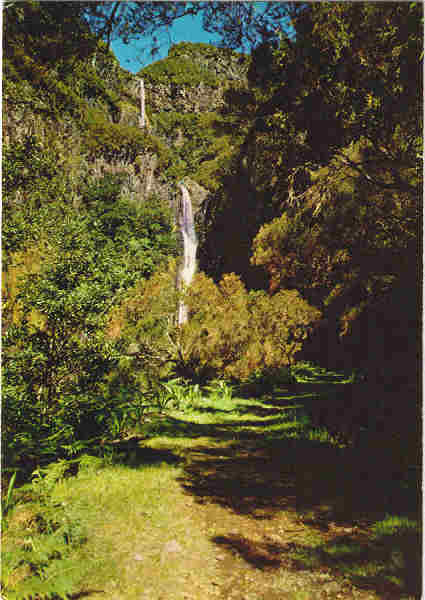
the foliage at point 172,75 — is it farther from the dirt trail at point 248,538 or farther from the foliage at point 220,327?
the dirt trail at point 248,538

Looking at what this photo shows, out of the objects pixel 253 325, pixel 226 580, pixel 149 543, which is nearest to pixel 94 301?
pixel 149 543

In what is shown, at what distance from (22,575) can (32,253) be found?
15.6 ft

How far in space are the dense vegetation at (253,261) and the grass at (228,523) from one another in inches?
5.4

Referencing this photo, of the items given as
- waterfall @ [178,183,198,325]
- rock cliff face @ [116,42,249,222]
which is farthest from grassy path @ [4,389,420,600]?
rock cliff face @ [116,42,249,222]

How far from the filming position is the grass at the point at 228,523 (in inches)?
108

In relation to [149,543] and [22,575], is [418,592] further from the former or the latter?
[22,575]

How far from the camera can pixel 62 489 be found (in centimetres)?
437

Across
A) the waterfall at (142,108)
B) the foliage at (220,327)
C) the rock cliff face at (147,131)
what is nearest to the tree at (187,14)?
the foliage at (220,327)

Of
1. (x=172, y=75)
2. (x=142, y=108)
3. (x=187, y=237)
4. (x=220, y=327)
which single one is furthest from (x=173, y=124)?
(x=220, y=327)

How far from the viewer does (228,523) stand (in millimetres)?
3699

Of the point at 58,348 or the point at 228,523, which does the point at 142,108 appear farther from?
the point at 228,523

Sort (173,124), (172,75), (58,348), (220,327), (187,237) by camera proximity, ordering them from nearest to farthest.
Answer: (58,348) < (220,327) < (187,237) < (172,75) < (173,124)

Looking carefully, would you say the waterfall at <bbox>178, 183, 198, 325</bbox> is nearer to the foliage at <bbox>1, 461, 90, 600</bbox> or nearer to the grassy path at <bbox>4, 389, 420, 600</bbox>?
the grassy path at <bbox>4, 389, 420, 600</bbox>

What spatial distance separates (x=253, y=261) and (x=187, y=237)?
13262mm
